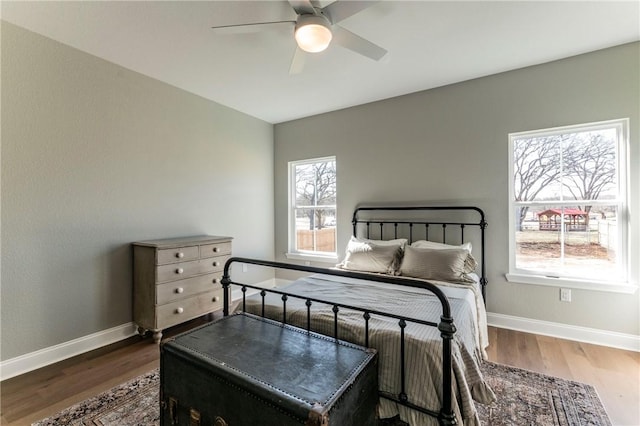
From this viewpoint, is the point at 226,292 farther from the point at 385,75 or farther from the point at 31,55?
the point at 385,75

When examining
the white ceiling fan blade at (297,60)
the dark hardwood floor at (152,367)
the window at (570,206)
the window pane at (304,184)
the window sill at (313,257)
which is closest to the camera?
the dark hardwood floor at (152,367)

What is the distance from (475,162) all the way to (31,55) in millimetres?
4174

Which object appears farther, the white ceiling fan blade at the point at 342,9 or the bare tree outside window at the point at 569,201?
the bare tree outside window at the point at 569,201

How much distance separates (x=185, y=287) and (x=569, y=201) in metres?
3.91

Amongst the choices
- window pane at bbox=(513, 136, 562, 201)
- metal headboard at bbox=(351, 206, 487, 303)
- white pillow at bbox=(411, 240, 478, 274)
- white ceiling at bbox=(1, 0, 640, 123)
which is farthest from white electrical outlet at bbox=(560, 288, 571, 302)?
white ceiling at bbox=(1, 0, 640, 123)

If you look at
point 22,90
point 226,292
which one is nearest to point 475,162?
point 226,292

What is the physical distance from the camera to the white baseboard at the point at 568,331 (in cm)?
243

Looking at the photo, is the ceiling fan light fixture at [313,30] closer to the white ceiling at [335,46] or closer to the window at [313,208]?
the white ceiling at [335,46]

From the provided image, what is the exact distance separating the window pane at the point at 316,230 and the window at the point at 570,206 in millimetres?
2221

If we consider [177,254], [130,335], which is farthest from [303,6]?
[130,335]

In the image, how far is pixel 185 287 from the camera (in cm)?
281

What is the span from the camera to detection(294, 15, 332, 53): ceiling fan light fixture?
1.73m

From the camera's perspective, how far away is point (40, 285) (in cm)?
226

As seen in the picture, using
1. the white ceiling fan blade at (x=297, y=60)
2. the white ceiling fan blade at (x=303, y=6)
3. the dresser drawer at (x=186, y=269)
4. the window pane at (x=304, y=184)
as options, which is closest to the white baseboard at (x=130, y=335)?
the dresser drawer at (x=186, y=269)
